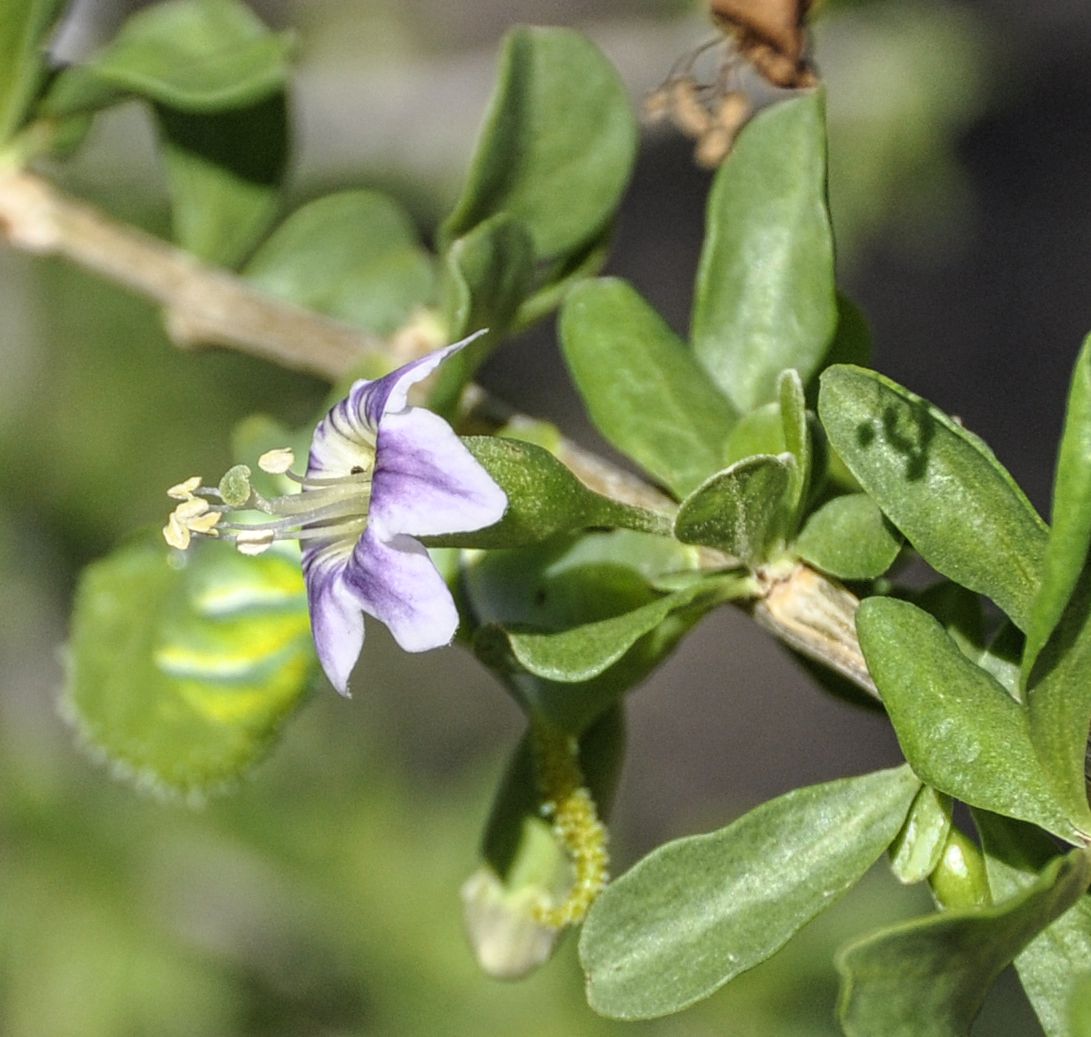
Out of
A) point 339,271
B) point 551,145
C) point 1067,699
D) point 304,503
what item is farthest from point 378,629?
point 1067,699

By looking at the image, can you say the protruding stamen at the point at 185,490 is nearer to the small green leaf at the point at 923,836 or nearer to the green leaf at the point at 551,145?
the green leaf at the point at 551,145

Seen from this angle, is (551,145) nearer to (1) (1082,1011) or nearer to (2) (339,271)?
(2) (339,271)

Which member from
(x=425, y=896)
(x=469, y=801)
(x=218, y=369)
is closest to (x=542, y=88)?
(x=425, y=896)

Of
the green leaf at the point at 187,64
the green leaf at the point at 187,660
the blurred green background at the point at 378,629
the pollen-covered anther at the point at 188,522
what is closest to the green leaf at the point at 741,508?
the pollen-covered anther at the point at 188,522

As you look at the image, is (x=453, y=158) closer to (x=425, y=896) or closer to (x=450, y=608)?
(x=425, y=896)

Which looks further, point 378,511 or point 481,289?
point 481,289

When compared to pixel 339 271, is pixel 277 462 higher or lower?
higher
